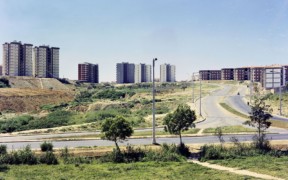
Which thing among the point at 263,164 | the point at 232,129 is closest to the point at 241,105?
the point at 232,129

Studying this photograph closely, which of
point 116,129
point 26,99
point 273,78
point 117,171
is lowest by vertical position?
point 117,171

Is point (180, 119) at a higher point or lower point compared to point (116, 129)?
higher

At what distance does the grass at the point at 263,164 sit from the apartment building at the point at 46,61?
122404 millimetres

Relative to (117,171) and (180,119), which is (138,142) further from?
(117,171)

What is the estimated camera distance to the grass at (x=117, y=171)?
23.3 meters

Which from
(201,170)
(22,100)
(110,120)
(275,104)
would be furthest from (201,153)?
(22,100)

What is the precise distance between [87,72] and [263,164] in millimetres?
159620

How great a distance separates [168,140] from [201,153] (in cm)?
631

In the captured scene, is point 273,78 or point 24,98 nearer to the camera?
point 273,78

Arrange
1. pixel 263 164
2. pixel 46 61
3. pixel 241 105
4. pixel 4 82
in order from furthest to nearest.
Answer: pixel 46 61 → pixel 4 82 → pixel 241 105 → pixel 263 164

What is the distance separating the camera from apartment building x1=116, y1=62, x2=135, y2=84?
19156 cm

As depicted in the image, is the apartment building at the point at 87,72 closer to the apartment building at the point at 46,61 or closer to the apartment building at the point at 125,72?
the apartment building at the point at 125,72

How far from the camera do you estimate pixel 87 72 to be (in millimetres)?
180875

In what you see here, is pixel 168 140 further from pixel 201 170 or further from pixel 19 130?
pixel 19 130
